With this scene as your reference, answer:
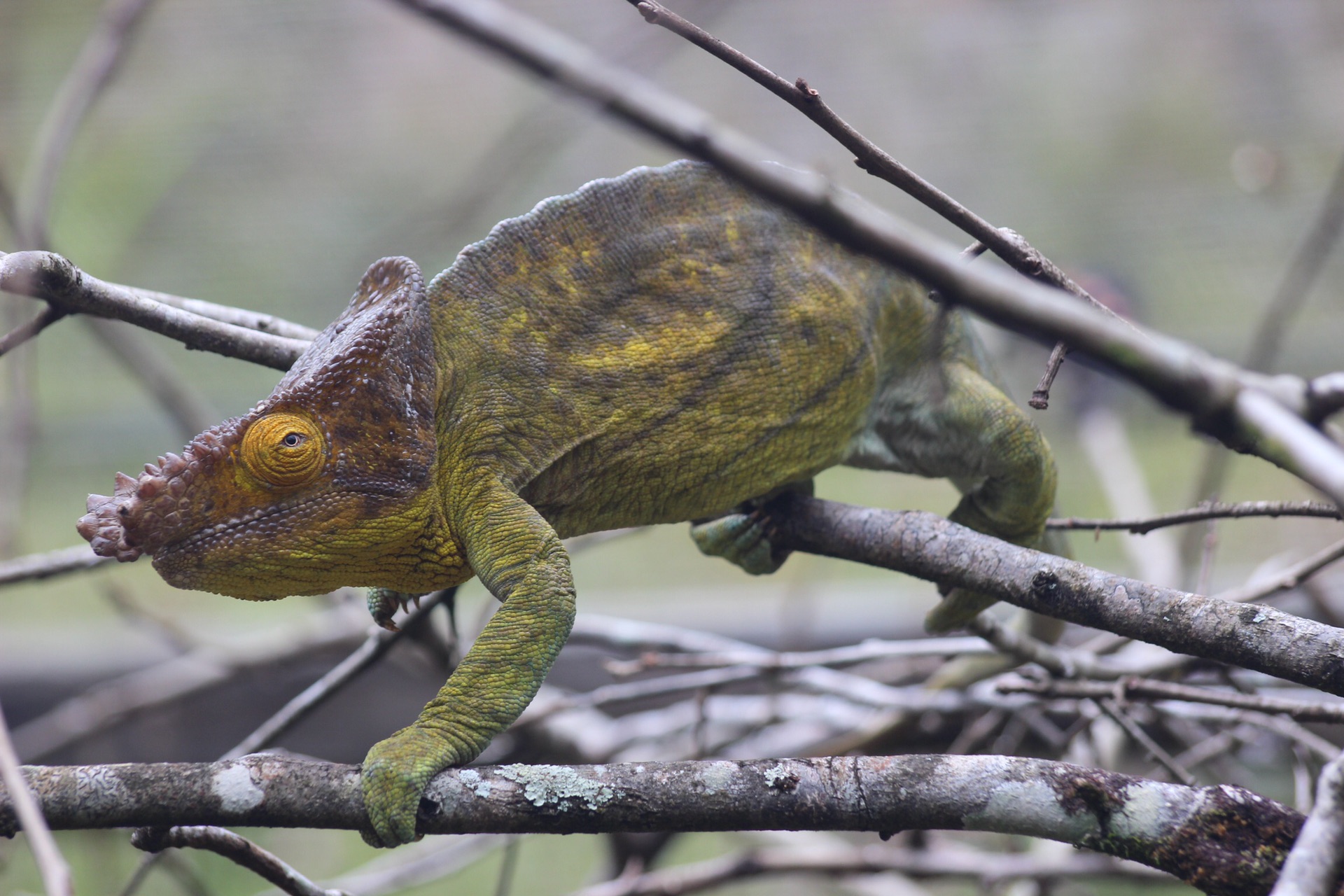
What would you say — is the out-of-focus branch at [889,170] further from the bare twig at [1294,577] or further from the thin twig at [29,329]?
the thin twig at [29,329]

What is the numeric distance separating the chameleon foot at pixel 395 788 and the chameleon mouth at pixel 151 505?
0.56m

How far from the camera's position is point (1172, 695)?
1864 mm

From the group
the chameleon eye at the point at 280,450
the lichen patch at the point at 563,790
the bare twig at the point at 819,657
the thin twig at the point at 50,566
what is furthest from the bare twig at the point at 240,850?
the bare twig at the point at 819,657

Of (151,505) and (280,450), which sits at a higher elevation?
(280,450)

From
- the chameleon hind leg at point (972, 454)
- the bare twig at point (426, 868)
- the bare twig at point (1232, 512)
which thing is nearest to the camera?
the bare twig at point (1232, 512)

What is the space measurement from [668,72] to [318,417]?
131 inches

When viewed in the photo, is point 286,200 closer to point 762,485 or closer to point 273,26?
point 273,26

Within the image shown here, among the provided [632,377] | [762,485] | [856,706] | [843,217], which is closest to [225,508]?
[632,377]

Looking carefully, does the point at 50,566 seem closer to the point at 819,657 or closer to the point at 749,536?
the point at 749,536

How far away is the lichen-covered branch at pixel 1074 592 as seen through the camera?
1.50 meters

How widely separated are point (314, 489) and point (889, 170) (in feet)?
3.85

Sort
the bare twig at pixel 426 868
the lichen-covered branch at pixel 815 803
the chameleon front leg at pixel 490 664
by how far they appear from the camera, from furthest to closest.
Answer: the bare twig at pixel 426 868, the chameleon front leg at pixel 490 664, the lichen-covered branch at pixel 815 803

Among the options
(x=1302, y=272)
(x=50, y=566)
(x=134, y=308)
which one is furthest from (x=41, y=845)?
(x=1302, y=272)

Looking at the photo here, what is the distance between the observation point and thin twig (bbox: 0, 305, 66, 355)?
1.50 meters
